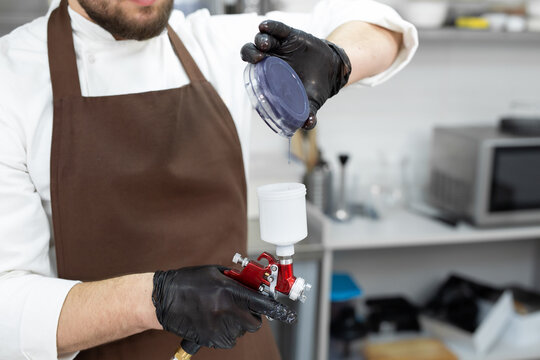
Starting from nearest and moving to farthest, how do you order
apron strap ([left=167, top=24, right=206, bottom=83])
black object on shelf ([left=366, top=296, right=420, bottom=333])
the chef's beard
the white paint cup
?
the white paint cup
the chef's beard
apron strap ([left=167, top=24, right=206, bottom=83])
black object on shelf ([left=366, top=296, right=420, bottom=333])

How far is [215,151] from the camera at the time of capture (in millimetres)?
1261

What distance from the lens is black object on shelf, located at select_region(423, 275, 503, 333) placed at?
254 cm

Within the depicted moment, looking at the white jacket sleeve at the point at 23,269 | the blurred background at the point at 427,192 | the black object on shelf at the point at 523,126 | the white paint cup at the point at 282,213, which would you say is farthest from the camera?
the black object on shelf at the point at 523,126

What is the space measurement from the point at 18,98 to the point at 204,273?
1.75 feet

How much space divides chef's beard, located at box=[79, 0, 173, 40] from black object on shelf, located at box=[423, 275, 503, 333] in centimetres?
199

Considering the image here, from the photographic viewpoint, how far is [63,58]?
3.83 ft

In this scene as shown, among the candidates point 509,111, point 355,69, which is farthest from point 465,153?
point 355,69

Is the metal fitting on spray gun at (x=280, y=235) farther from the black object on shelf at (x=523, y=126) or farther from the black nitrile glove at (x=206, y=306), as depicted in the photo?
the black object on shelf at (x=523, y=126)

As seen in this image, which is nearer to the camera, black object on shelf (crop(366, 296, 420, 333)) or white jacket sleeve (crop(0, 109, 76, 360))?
white jacket sleeve (crop(0, 109, 76, 360))

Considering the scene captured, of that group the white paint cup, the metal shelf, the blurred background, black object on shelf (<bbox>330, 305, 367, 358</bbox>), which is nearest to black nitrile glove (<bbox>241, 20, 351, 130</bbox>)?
the white paint cup

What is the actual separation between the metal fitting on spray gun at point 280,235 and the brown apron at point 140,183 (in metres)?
0.31

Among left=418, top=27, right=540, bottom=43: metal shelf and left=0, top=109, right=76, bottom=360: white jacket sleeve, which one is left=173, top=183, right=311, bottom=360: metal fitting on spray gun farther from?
left=418, top=27, right=540, bottom=43: metal shelf

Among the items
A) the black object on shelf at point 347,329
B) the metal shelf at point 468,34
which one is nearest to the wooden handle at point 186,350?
the black object on shelf at point 347,329

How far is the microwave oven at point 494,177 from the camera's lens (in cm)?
241
